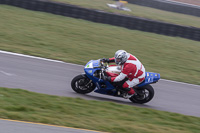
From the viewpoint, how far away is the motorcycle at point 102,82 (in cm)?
888

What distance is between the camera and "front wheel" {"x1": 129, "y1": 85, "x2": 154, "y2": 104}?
9109mm

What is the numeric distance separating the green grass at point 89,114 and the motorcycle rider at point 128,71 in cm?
67

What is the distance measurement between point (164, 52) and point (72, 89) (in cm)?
850

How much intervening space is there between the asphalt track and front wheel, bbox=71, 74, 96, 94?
0.57 feet

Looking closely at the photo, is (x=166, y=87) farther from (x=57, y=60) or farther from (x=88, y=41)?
(x=88, y=41)

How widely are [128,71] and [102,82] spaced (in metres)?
0.85

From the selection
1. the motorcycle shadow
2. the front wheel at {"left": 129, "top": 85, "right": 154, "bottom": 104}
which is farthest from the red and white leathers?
the motorcycle shadow

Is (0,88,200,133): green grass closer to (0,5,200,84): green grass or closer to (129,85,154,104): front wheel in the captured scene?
(129,85,154,104): front wheel

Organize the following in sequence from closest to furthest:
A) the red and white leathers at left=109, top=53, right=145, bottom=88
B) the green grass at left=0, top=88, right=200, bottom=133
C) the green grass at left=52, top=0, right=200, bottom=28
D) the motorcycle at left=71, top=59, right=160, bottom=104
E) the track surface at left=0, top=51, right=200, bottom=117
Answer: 1. the green grass at left=0, top=88, right=200, bottom=133
2. the red and white leathers at left=109, top=53, right=145, bottom=88
3. the motorcycle at left=71, top=59, right=160, bottom=104
4. the track surface at left=0, top=51, right=200, bottom=117
5. the green grass at left=52, top=0, right=200, bottom=28

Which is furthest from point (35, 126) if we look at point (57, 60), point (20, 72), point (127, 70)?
point (57, 60)

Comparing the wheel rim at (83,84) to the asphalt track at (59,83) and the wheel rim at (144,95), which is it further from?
the wheel rim at (144,95)

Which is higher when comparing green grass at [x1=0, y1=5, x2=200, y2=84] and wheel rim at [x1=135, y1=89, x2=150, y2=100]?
green grass at [x1=0, y1=5, x2=200, y2=84]

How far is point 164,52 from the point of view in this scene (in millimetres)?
16641

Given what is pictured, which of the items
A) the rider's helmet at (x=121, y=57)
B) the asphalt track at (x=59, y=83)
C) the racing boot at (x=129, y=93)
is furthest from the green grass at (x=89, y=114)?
the rider's helmet at (x=121, y=57)
